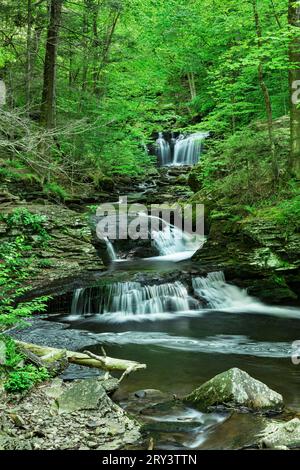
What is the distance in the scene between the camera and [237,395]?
5.00m

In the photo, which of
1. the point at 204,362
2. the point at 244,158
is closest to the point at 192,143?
the point at 244,158

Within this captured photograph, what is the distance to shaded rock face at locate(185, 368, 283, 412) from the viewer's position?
4.96 m

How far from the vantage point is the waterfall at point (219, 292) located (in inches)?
413

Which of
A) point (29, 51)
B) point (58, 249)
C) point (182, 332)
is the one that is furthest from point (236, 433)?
point (29, 51)

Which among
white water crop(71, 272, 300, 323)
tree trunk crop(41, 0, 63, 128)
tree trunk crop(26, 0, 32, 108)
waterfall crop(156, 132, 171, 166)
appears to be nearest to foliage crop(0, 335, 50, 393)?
white water crop(71, 272, 300, 323)

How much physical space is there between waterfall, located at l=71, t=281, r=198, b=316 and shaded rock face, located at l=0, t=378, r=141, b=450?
466cm

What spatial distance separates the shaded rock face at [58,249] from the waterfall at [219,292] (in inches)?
109

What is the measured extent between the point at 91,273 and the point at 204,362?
473 cm

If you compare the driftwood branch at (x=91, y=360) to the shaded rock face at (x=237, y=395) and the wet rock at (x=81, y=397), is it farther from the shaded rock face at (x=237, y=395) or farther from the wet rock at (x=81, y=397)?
the shaded rock face at (x=237, y=395)

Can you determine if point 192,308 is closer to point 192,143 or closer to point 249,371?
point 249,371

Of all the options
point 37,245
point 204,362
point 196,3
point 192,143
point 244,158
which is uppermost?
point 196,3

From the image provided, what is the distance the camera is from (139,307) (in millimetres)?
9867

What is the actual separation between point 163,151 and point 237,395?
69.5 feet

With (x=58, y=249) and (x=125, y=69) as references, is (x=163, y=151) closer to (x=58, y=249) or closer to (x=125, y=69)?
(x=125, y=69)
